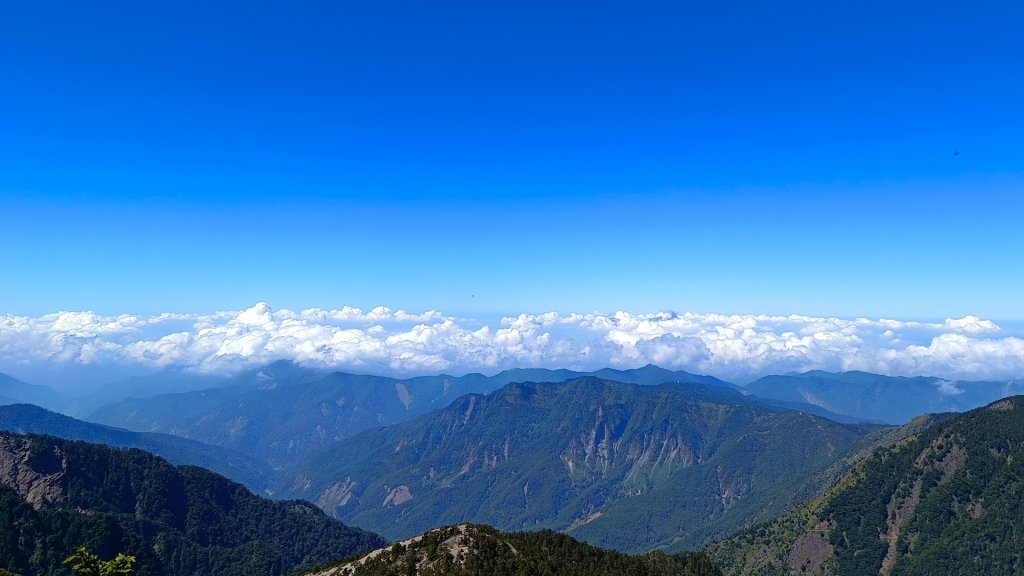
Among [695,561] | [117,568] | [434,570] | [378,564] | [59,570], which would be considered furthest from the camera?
[59,570]

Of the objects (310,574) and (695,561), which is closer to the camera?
(310,574)

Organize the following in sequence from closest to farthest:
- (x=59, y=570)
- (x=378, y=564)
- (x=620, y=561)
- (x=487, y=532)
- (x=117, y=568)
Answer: (x=117, y=568) < (x=378, y=564) < (x=487, y=532) < (x=620, y=561) < (x=59, y=570)

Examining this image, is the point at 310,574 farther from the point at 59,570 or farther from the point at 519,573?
the point at 59,570

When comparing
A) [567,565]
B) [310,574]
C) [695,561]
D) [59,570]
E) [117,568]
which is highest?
[117,568]

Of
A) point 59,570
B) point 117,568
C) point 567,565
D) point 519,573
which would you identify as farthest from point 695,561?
point 59,570

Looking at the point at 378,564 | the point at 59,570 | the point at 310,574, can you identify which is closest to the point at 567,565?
the point at 378,564

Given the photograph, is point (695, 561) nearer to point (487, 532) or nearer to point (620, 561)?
point (620, 561)

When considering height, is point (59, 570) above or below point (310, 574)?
below
